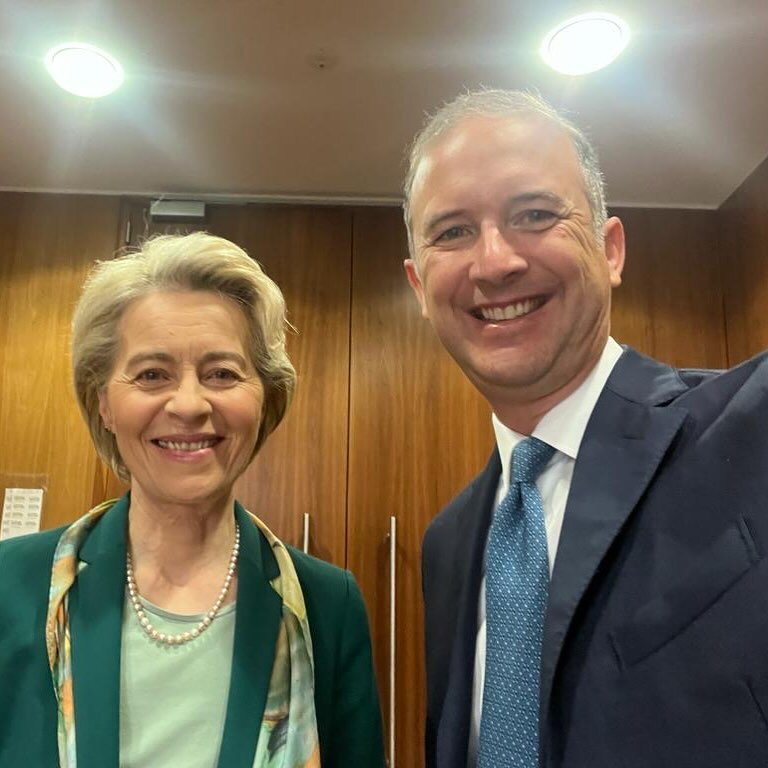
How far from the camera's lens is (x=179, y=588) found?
1020 mm


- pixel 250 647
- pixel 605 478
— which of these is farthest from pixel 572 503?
pixel 250 647

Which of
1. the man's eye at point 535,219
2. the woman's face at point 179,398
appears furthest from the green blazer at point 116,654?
the man's eye at point 535,219

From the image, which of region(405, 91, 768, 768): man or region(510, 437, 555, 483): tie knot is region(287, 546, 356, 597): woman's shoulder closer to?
region(405, 91, 768, 768): man

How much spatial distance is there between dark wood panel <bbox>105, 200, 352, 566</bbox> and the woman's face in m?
1.15

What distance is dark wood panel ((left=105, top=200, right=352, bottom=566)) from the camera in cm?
218

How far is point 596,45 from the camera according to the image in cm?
161

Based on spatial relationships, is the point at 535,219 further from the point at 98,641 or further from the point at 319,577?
the point at 98,641

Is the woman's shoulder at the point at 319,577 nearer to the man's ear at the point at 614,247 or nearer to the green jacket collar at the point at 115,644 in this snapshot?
the green jacket collar at the point at 115,644

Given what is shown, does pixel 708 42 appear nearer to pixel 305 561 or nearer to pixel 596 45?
pixel 596 45

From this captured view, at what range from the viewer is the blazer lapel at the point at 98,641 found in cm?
85

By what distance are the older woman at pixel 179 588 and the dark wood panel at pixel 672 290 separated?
159 centimetres

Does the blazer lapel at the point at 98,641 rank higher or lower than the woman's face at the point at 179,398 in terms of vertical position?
lower

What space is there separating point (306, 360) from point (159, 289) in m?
1.23

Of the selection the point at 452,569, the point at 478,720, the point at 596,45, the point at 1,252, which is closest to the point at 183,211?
the point at 1,252
